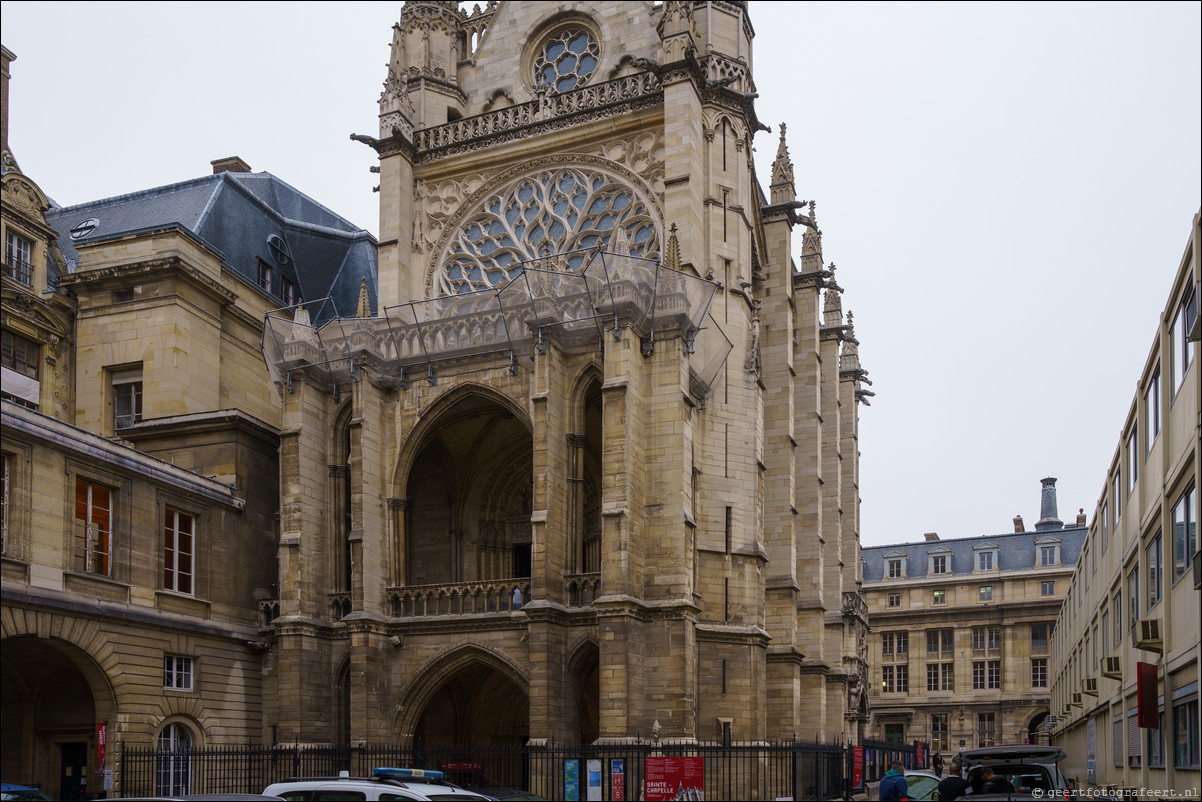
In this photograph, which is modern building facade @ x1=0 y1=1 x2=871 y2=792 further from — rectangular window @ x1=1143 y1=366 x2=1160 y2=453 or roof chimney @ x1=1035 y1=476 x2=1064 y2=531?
Result: roof chimney @ x1=1035 y1=476 x2=1064 y2=531

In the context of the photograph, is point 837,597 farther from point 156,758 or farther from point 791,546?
point 156,758

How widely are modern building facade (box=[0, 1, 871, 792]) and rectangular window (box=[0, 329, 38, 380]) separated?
0.26 ft

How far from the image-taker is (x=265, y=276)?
116ft

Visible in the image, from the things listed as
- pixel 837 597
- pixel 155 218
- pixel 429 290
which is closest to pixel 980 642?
pixel 837 597

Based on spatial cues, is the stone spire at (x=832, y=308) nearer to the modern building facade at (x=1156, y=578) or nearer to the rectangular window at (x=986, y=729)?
the modern building facade at (x=1156, y=578)

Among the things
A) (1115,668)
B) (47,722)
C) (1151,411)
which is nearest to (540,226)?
(47,722)

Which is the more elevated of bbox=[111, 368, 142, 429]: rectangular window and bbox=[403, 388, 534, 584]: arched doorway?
bbox=[111, 368, 142, 429]: rectangular window

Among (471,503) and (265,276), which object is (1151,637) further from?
(265,276)

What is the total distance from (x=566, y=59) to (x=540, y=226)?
5.29m

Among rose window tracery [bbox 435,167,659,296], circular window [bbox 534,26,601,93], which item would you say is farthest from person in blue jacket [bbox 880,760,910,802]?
circular window [bbox 534,26,601,93]

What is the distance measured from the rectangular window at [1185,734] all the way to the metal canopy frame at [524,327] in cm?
1254

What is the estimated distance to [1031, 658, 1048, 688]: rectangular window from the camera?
200 feet

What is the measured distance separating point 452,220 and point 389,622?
1199 cm

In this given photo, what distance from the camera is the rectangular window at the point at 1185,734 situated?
47.0ft
